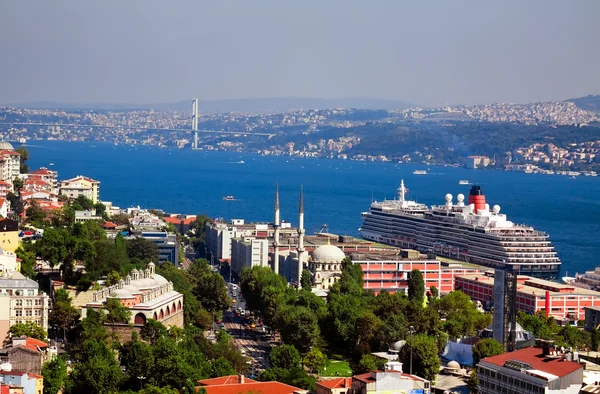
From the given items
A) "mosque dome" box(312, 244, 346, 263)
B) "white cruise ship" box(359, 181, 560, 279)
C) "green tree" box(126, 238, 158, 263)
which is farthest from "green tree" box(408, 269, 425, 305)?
"white cruise ship" box(359, 181, 560, 279)

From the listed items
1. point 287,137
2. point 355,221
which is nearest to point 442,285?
point 355,221

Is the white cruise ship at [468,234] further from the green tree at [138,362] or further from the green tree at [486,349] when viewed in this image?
the green tree at [138,362]

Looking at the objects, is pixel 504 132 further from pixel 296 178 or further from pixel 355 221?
pixel 355 221

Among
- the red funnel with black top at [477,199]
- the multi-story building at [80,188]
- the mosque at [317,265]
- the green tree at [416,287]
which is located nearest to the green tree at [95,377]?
the green tree at [416,287]

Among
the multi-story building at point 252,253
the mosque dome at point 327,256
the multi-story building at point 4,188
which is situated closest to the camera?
the mosque dome at point 327,256

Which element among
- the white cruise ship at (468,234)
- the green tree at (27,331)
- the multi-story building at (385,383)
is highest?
the green tree at (27,331)

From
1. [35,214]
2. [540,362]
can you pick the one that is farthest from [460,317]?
[35,214]
